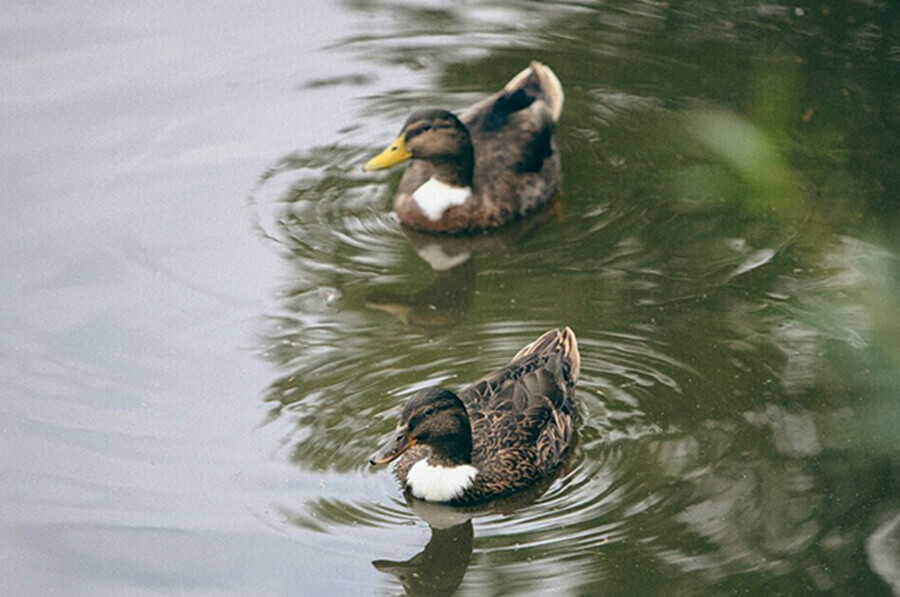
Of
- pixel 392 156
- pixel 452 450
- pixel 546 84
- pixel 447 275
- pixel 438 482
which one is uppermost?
pixel 546 84

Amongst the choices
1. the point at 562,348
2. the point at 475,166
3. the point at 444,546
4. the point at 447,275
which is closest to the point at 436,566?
the point at 444,546

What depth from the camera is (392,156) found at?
9.01 metres

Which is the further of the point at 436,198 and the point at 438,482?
the point at 436,198

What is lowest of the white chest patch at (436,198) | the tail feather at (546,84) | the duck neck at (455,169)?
the white chest patch at (436,198)

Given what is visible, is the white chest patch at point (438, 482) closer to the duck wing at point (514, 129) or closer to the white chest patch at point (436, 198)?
the white chest patch at point (436, 198)

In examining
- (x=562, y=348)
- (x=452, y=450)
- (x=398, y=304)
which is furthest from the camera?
(x=398, y=304)

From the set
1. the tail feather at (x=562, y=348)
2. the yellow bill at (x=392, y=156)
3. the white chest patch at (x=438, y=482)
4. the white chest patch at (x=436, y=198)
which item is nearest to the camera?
the white chest patch at (x=438, y=482)

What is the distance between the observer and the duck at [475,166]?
8.84 meters

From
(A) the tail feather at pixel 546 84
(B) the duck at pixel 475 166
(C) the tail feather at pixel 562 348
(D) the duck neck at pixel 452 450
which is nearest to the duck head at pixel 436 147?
(B) the duck at pixel 475 166

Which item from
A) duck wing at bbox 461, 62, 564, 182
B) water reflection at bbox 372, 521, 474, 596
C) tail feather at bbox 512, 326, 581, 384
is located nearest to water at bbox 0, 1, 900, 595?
water reflection at bbox 372, 521, 474, 596

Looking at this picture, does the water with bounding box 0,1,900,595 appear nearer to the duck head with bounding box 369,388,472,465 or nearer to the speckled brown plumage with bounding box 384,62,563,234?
the speckled brown plumage with bounding box 384,62,563,234

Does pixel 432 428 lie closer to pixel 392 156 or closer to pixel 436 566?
pixel 436 566

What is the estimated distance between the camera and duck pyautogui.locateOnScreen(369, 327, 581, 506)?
6.20 metres

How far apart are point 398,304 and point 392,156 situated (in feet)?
4.74
